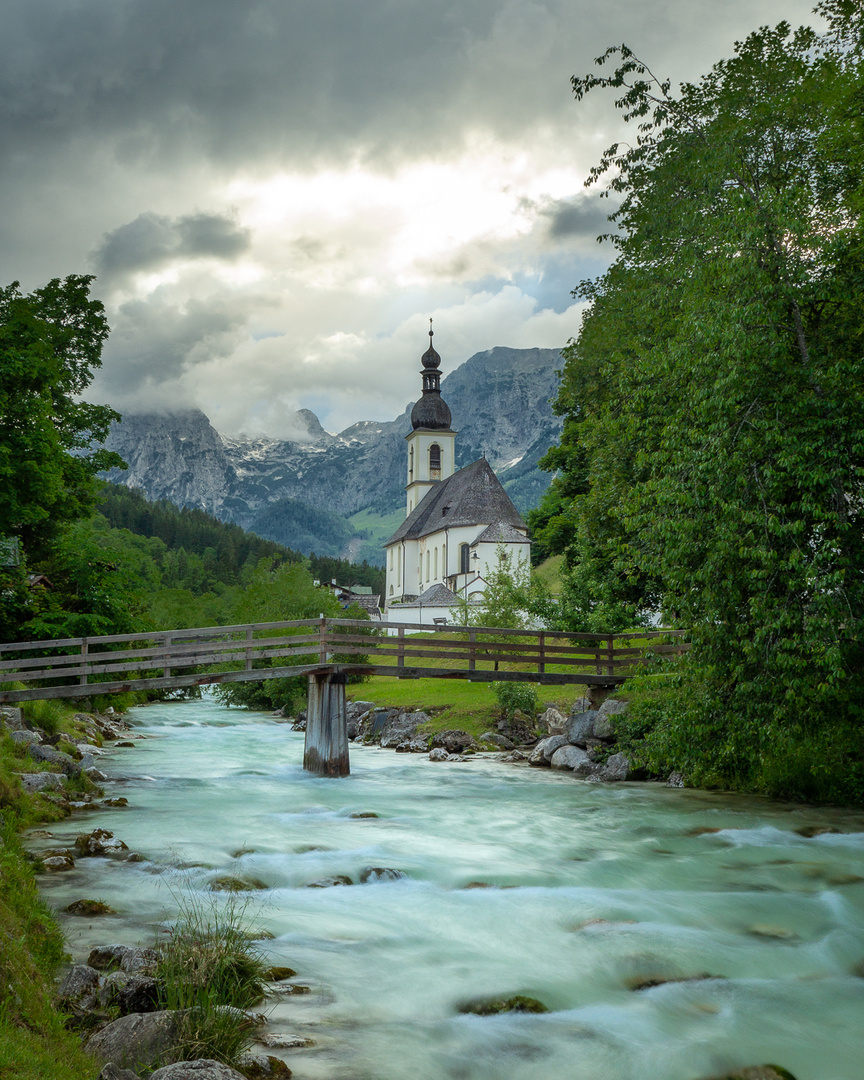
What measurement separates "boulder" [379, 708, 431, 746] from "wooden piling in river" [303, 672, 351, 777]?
8460 mm

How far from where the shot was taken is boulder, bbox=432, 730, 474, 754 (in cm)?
2759

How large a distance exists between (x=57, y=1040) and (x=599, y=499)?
Result: 53.6 ft

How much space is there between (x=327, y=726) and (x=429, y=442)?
81.5 m

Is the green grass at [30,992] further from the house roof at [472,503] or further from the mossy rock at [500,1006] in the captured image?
the house roof at [472,503]

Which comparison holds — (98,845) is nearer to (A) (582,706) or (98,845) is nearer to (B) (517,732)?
(A) (582,706)

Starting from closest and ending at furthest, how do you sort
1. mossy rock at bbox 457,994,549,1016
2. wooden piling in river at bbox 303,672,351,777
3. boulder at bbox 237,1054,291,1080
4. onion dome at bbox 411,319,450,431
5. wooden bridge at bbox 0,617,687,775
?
boulder at bbox 237,1054,291,1080 < mossy rock at bbox 457,994,549,1016 < wooden bridge at bbox 0,617,687,775 < wooden piling in river at bbox 303,672,351,777 < onion dome at bbox 411,319,450,431

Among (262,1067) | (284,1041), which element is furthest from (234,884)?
(262,1067)

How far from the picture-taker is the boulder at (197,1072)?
187 inches

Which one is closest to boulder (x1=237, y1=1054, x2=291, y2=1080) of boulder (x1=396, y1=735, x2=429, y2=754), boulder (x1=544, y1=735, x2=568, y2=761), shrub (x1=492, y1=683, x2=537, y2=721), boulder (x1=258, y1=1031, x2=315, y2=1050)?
boulder (x1=258, y1=1031, x2=315, y2=1050)

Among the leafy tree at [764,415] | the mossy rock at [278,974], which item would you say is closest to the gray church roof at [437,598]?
the leafy tree at [764,415]

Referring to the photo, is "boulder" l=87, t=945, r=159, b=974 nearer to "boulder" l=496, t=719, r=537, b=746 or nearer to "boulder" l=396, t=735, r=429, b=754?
"boulder" l=396, t=735, r=429, b=754

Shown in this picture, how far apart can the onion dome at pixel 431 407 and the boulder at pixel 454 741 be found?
7344 cm

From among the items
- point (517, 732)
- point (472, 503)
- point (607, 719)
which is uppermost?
point (472, 503)

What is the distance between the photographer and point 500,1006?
7.25m
